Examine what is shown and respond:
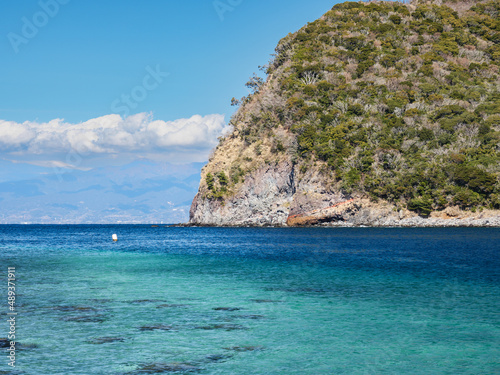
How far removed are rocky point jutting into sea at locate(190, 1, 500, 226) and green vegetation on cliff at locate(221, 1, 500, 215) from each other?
26cm

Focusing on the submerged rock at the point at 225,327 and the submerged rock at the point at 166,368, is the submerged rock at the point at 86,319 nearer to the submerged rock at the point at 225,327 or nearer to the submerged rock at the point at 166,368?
the submerged rock at the point at 225,327

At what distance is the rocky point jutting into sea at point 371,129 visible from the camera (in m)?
89.9

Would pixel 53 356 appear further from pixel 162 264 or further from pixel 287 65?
pixel 287 65

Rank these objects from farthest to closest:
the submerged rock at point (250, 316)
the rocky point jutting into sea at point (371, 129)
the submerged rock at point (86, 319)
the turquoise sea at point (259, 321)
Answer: the rocky point jutting into sea at point (371, 129) < the submerged rock at point (250, 316) < the submerged rock at point (86, 319) < the turquoise sea at point (259, 321)

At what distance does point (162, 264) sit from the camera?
38.0 meters

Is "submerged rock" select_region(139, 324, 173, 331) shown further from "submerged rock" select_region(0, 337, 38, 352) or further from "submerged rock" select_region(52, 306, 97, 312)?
"submerged rock" select_region(52, 306, 97, 312)

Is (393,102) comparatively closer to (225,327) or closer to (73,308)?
(73,308)

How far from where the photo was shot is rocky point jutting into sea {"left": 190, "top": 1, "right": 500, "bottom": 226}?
89875 millimetres

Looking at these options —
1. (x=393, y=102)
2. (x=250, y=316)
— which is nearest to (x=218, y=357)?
(x=250, y=316)

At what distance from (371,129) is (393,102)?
931cm

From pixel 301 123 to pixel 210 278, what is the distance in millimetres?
79987

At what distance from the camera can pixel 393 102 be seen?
341 feet

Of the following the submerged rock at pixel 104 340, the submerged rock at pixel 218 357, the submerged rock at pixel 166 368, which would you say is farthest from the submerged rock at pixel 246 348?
the submerged rock at pixel 104 340

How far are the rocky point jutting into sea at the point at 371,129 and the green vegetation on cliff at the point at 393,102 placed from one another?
0.26 meters
